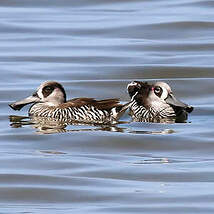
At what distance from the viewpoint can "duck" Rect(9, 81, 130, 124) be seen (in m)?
17.2

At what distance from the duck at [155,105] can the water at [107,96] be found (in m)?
0.21

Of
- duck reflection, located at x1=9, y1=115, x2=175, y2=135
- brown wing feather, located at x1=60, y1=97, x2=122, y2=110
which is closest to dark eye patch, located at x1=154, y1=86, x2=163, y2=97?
brown wing feather, located at x1=60, y1=97, x2=122, y2=110

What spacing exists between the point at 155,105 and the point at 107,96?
1994mm

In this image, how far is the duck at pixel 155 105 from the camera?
17.6 m

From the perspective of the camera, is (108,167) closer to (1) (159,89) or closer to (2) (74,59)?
(1) (159,89)

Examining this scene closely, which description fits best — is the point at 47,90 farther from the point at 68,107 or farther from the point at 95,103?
the point at 95,103

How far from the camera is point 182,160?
1435cm

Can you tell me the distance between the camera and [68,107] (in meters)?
17.4

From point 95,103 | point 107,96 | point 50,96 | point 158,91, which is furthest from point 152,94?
point 107,96

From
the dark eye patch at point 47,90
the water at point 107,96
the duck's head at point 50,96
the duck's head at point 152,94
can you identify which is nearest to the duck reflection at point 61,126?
the water at point 107,96

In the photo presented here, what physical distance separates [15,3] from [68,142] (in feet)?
48.6

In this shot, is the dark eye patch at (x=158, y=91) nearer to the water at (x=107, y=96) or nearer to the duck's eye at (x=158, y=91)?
the duck's eye at (x=158, y=91)

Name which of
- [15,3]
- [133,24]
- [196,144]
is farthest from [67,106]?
[15,3]

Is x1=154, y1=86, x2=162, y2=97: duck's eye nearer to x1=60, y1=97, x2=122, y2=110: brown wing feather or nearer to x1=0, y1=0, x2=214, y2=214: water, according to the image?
x1=0, y1=0, x2=214, y2=214: water
